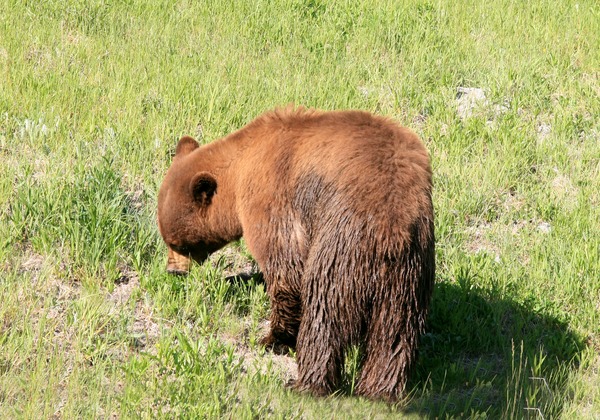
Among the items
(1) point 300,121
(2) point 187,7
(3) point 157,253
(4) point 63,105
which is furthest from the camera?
(2) point 187,7

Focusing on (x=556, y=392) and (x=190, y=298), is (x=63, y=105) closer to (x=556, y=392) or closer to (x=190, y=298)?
(x=190, y=298)

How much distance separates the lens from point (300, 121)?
5938mm

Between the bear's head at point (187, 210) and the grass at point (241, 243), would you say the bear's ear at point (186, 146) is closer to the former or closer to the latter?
the bear's head at point (187, 210)

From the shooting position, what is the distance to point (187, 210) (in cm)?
646

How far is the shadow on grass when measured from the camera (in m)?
5.93

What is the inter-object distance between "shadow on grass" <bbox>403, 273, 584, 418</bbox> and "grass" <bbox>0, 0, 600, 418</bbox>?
0.02m

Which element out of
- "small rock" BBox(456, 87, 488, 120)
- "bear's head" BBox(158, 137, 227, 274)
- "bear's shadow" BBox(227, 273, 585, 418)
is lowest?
"bear's shadow" BBox(227, 273, 585, 418)

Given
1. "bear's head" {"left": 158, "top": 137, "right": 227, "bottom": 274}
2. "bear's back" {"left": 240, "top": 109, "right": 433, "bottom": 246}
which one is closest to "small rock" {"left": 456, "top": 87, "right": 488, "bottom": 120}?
"bear's head" {"left": 158, "top": 137, "right": 227, "bottom": 274}

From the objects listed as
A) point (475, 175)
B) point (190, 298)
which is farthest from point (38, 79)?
point (475, 175)

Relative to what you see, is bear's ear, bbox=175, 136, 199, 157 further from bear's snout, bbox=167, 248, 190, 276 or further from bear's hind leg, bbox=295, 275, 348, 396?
bear's hind leg, bbox=295, 275, 348, 396

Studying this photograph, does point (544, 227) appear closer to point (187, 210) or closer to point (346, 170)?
point (346, 170)

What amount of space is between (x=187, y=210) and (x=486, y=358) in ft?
8.29

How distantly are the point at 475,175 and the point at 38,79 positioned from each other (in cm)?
438

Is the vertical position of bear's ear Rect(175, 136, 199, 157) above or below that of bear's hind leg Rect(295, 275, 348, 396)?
above
